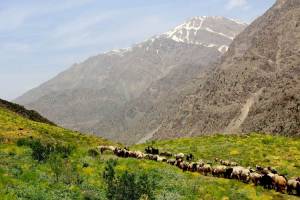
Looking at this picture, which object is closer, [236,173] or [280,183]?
[280,183]

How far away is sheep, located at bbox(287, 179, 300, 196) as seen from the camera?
94.1 feet

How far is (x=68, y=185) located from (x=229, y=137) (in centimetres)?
2987

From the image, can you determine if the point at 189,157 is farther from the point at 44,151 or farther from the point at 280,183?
the point at 44,151

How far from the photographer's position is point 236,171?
31.9 m

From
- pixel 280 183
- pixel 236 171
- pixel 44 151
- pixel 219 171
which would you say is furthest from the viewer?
pixel 219 171

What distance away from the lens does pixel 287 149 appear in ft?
142

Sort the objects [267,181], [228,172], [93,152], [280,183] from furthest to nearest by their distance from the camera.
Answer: [93,152] → [228,172] → [267,181] → [280,183]

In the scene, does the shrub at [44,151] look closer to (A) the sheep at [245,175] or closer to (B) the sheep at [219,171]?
(B) the sheep at [219,171]

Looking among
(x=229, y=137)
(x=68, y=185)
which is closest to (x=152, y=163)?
(x=68, y=185)

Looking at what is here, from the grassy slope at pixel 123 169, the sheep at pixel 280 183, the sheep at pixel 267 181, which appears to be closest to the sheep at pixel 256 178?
the sheep at pixel 267 181

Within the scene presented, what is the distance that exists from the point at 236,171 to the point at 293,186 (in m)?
4.25

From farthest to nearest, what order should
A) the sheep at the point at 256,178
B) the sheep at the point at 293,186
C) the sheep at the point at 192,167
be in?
the sheep at the point at 192,167 < the sheep at the point at 256,178 < the sheep at the point at 293,186

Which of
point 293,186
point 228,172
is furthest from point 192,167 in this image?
point 293,186

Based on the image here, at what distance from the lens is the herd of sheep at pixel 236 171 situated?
2953 centimetres
